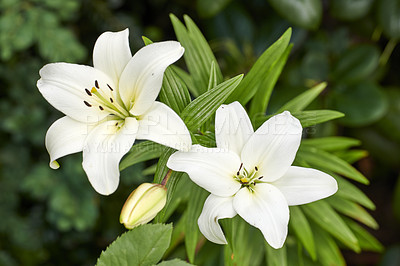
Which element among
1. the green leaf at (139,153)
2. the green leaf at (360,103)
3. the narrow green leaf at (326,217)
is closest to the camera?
the green leaf at (139,153)

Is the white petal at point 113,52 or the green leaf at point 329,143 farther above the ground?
the white petal at point 113,52

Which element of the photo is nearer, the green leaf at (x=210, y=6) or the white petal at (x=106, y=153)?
the white petal at (x=106, y=153)

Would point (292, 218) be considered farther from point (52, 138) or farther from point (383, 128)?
point (383, 128)

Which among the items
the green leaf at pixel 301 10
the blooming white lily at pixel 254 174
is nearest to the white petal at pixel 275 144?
the blooming white lily at pixel 254 174

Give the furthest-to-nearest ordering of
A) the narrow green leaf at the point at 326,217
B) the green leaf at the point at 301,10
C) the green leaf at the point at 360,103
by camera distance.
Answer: the green leaf at the point at 360,103 < the green leaf at the point at 301,10 < the narrow green leaf at the point at 326,217

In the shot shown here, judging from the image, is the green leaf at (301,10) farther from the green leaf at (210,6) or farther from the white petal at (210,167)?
the white petal at (210,167)

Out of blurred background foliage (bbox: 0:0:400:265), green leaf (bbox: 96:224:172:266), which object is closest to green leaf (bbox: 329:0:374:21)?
blurred background foliage (bbox: 0:0:400:265)

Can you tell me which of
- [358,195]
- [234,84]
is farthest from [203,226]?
[358,195]

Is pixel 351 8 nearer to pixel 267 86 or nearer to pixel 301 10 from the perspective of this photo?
pixel 301 10
